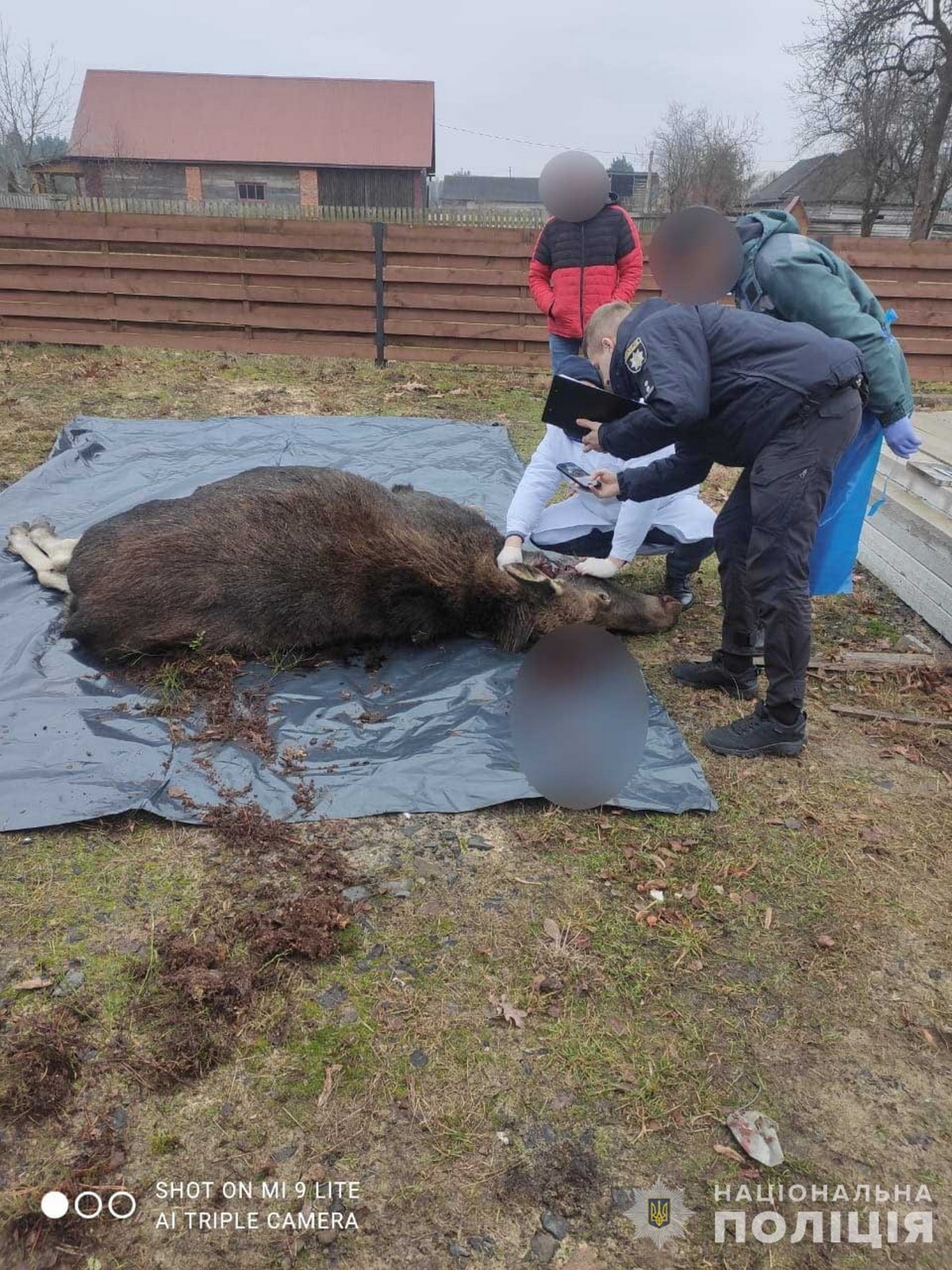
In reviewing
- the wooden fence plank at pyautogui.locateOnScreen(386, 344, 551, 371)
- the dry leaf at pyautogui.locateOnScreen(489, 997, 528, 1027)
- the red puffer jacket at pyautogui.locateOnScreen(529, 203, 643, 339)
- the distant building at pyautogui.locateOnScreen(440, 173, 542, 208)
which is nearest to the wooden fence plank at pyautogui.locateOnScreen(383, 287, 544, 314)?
the wooden fence plank at pyautogui.locateOnScreen(386, 344, 551, 371)

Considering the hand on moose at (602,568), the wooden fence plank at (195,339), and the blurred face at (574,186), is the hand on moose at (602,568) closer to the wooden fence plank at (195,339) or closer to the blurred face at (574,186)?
the blurred face at (574,186)

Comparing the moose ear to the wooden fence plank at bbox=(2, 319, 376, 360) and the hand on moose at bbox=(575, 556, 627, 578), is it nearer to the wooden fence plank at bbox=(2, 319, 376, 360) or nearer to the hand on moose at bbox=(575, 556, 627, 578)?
the hand on moose at bbox=(575, 556, 627, 578)

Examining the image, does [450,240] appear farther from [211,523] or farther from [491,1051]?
[491,1051]

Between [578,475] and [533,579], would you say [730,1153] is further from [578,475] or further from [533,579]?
[578,475]

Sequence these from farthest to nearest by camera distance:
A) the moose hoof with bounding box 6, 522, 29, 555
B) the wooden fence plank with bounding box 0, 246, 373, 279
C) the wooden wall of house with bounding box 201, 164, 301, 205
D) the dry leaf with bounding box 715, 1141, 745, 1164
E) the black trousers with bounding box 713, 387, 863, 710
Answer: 1. the wooden wall of house with bounding box 201, 164, 301, 205
2. the wooden fence plank with bounding box 0, 246, 373, 279
3. the moose hoof with bounding box 6, 522, 29, 555
4. the black trousers with bounding box 713, 387, 863, 710
5. the dry leaf with bounding box 715, 1141, 745, 1164

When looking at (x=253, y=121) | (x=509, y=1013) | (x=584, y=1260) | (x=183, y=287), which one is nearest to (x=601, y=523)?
(x=509, y=1013)

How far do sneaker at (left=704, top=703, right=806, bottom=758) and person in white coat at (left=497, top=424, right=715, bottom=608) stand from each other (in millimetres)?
1346

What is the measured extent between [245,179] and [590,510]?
3436 cm

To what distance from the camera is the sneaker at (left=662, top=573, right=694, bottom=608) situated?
496 centimetres

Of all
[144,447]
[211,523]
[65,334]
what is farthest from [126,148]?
[211,523]

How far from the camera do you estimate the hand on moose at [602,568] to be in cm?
462

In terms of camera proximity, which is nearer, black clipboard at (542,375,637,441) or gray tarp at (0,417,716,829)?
gray tarp at (0,417,716,829)

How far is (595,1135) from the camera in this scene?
2.04 metres

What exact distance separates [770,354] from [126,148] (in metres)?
37.6
